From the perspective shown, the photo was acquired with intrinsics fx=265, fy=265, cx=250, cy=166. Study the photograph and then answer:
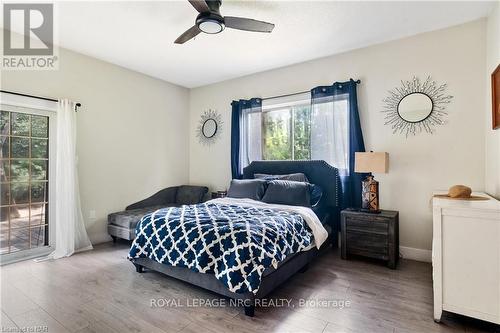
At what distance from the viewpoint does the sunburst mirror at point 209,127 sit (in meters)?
5.11

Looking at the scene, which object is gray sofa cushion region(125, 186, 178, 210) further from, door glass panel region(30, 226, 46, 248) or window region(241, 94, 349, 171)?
window region(241, 94, 349, 171)

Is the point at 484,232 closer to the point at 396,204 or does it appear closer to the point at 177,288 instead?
the point at 396,204

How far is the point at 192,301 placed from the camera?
7.57ft

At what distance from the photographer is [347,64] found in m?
3.75

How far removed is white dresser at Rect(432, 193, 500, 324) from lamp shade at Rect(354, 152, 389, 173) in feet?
3.52

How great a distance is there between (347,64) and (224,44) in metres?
1.74

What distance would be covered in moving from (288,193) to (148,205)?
8.50 ft

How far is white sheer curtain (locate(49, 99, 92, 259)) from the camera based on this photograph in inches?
135

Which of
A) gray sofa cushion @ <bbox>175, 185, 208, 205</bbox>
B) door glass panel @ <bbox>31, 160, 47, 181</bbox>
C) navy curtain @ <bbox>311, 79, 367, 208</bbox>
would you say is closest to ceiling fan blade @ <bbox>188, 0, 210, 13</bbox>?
navy curtain @ <bbox>311, 79, 367, 208</bbox>

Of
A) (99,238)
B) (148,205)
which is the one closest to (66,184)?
(99,238)

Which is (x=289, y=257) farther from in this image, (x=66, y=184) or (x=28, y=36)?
(x=28, y=36)

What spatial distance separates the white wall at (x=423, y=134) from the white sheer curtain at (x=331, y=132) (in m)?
0.26

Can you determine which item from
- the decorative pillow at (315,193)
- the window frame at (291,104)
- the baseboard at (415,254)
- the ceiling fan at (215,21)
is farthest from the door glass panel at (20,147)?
the baseboard at (415,254)

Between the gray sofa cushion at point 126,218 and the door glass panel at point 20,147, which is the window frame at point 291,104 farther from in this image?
the door glass panel at point 20,147
